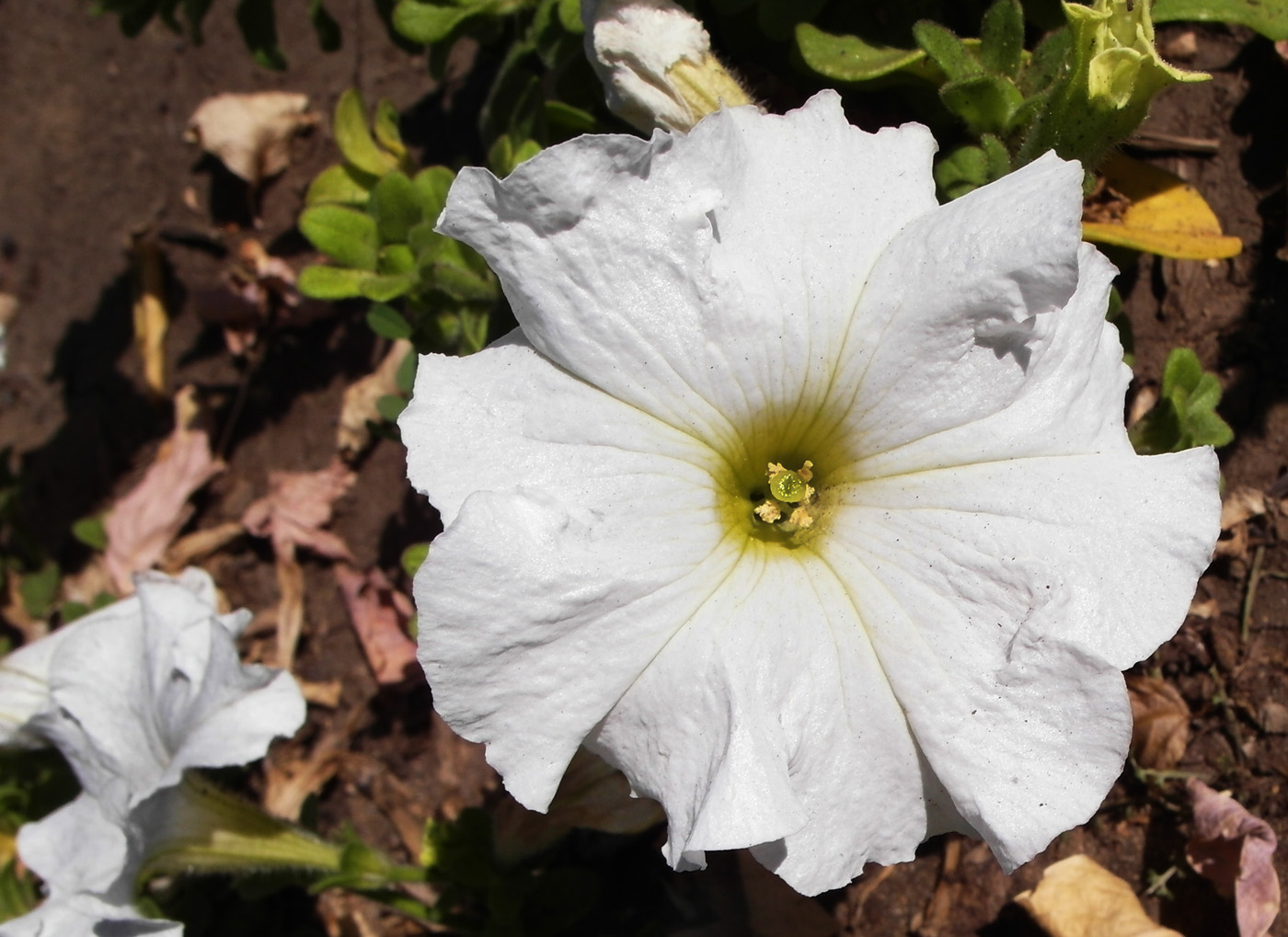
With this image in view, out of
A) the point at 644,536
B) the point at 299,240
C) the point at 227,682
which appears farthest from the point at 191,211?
the point at 644,536

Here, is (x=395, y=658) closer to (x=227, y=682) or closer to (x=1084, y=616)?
(x=227, y=682)

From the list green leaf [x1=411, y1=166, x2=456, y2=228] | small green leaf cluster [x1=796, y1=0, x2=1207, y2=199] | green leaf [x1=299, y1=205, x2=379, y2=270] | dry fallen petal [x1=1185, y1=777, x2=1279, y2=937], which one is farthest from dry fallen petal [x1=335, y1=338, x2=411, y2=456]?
dry fallen petal [x1=1185, y1=777, x2=1279, y2=937]

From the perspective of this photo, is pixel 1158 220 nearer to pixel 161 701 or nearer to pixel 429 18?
pixel 429 18

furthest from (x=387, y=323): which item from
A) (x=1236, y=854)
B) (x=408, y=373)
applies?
(x=1236, y=854)

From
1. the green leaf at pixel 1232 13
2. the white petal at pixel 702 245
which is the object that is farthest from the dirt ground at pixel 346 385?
the white petal at pixel 702 245

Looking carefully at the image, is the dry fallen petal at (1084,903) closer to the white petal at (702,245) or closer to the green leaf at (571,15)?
the white petal at (702,245)

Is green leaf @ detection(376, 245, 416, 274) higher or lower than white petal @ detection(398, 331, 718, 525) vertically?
lower

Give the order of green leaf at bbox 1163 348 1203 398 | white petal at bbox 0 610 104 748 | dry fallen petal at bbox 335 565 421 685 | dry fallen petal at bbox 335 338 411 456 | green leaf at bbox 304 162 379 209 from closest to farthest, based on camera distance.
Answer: green leaf at bbox 1163 348 1203 398
white petal at bbox 0 610 104 748
green leaf at bbox 304 162 379 209
dry fallen petal at bbox 335 565 421 685
dry fallen petal at bbox 335 338 411 456

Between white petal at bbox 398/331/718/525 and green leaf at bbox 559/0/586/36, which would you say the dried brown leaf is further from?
green leaf at bbox 559/0/586/36
